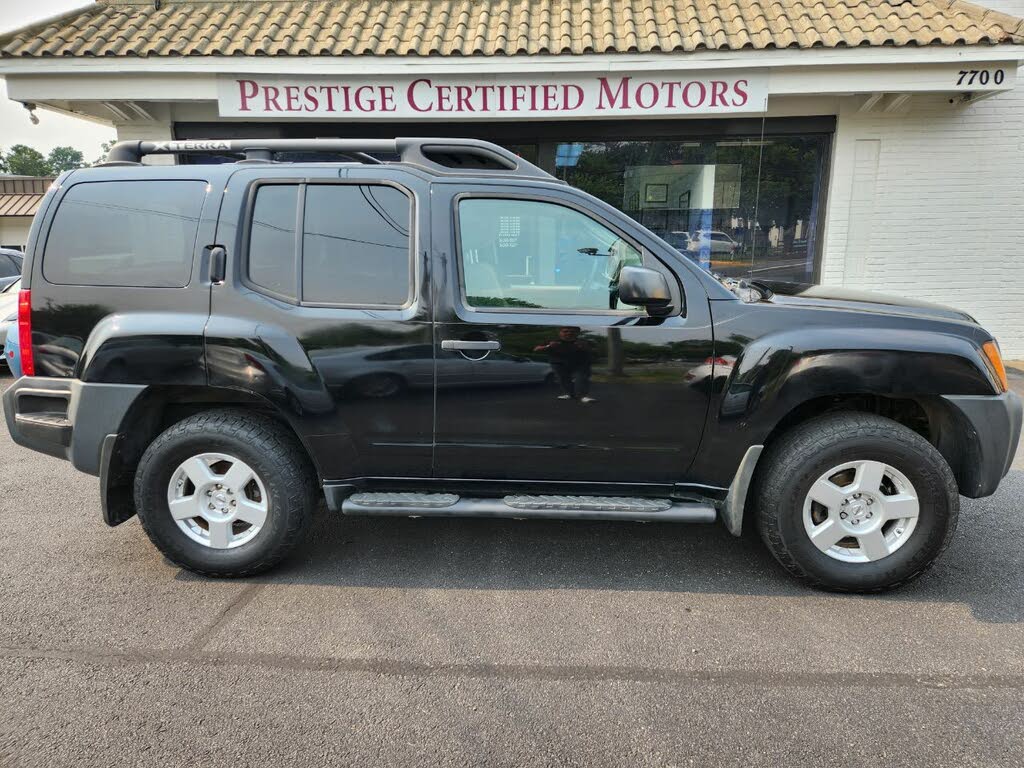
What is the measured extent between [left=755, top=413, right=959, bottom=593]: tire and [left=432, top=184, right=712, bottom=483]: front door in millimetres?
479

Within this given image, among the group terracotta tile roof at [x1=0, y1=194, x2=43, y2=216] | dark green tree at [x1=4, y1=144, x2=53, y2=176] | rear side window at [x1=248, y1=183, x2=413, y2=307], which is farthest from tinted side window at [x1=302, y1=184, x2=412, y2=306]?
dark green tree at [x1=4, y1=144, x2=53, y2=176]

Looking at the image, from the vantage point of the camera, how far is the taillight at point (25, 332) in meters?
3.23

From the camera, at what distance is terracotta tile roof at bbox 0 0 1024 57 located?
6953 millimetres

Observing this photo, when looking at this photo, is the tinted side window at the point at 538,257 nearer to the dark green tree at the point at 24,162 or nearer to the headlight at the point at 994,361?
the headlight at the point at 994,361

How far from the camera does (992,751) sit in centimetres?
217

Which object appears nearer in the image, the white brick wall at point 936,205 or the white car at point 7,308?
the white car at point 7,308

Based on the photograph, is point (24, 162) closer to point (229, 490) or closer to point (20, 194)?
point (20, 194)

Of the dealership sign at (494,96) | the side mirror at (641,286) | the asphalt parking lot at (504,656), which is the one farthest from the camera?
the dealership sign at (494,96)

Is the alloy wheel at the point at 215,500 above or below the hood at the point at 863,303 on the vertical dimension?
below

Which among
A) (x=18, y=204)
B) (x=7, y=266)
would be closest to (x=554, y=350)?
(x=7, y=266)

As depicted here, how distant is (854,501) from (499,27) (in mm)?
6743

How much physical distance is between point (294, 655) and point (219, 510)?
975mm

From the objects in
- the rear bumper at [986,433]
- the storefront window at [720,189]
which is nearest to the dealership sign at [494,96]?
the storefront window at [720,189]

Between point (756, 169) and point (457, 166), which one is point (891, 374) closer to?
point (457, 166)
